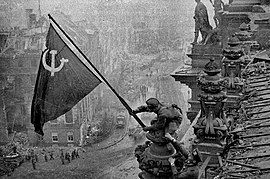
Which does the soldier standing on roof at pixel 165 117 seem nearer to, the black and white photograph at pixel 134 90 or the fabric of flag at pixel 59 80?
the black and white photograph at pixel 134 90

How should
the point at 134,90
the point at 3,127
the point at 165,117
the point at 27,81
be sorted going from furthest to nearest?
the point at 134,90 < the point at 27,81 < the point at 3,127 < the point at 165,117

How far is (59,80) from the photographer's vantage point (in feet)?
29.0

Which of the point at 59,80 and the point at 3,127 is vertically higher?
the point at 59,80

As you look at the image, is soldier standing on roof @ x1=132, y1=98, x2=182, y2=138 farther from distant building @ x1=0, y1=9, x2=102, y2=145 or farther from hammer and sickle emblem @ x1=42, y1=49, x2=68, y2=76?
distant building @ x1=0, y1=9, x2=102, y2=145

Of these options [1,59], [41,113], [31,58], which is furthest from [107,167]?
[41,113]

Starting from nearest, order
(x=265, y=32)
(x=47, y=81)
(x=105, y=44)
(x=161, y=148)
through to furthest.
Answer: (x=161, y=148) < (x=47, y=81) < (x=265, y=32) < (x=105, y=44)

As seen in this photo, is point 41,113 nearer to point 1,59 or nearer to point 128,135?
point 128,135

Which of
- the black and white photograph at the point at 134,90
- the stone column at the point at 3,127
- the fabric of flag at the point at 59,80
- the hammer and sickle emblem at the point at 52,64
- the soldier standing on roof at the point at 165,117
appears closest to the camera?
the soldier standing on roof at the point at 165,117

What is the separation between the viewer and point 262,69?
12.1m

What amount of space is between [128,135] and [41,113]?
2654cm

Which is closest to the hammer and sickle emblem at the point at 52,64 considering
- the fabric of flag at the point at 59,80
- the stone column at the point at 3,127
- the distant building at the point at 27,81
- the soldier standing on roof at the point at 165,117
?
the fabric of flag at the point at 59,80

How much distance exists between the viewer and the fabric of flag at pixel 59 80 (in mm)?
8625

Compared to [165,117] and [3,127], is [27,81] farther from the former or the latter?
[165,117]

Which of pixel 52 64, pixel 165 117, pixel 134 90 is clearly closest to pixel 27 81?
pixel 134 90
